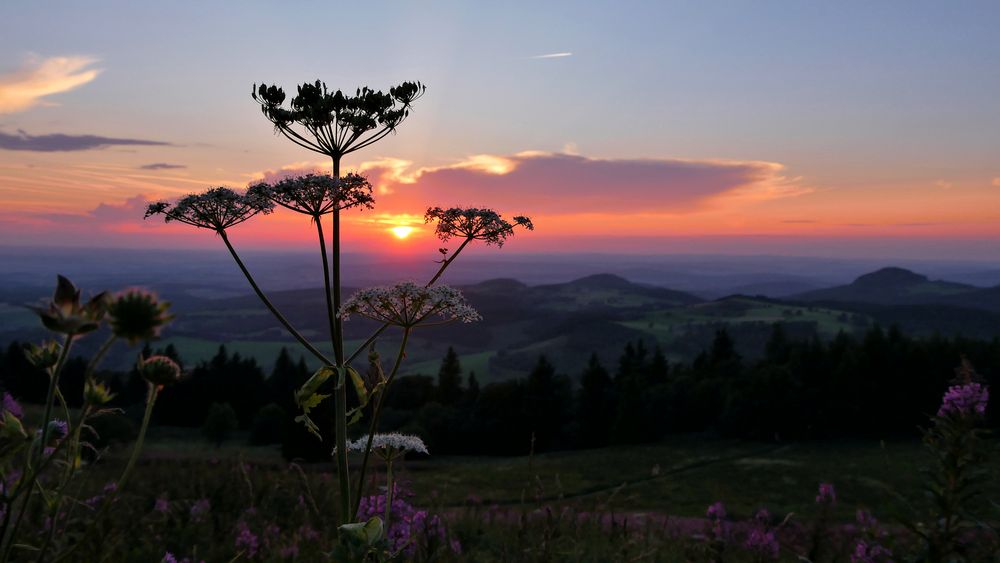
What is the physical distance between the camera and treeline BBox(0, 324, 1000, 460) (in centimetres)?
8988

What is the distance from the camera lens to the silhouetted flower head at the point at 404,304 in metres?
4.60

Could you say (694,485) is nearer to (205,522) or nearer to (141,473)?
(141,473)

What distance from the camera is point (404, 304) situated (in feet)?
15.4

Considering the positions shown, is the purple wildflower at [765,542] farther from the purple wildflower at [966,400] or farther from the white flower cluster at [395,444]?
the white flower cluster at [395,444]

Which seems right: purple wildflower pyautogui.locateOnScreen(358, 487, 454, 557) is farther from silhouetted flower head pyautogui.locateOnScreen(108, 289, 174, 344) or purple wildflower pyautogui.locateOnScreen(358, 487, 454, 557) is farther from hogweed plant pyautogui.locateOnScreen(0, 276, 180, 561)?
silhouetted flower head pyautogui.locateOnScreen(108, 289, 174, 344)

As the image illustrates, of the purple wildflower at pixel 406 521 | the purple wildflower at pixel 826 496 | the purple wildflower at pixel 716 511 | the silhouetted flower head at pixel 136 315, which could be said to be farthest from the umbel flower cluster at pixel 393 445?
the purple wildflower at pixel 716 511

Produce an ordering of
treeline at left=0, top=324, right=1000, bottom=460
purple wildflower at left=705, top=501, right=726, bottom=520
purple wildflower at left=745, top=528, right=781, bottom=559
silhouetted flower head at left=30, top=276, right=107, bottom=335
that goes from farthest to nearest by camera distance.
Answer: treeline at left=0, top=324, right=1000, bottom=460 < purple wildflower at left=705, top=501, right=726, bottom=520 < purple wildflower at left=745, top=528, right=781, bottom=559 < silhouetted flower head at left=30, top=276, right=107, bottom=335

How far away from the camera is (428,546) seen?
21.7ft

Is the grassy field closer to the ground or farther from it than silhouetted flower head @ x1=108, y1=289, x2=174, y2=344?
closer to the ground

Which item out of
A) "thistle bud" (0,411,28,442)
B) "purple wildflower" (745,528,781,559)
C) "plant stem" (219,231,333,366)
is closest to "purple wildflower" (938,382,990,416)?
"purple wildflower" (745,528,781,559)

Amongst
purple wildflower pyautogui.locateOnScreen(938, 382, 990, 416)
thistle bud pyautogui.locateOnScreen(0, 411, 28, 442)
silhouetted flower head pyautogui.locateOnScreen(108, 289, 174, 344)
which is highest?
silhouetted flower head pyautogui.locateOnScreen(108, 289, 174, 344)

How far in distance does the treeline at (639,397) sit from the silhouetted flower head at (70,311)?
70960mm

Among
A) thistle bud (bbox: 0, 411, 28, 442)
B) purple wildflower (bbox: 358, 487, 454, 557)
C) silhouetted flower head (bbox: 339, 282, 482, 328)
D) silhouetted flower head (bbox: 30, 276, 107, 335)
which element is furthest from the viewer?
purple wildflower (bbox: 358, 487, 454, 557)

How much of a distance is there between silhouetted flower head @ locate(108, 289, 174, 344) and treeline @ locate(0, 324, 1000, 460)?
70.9 meters
